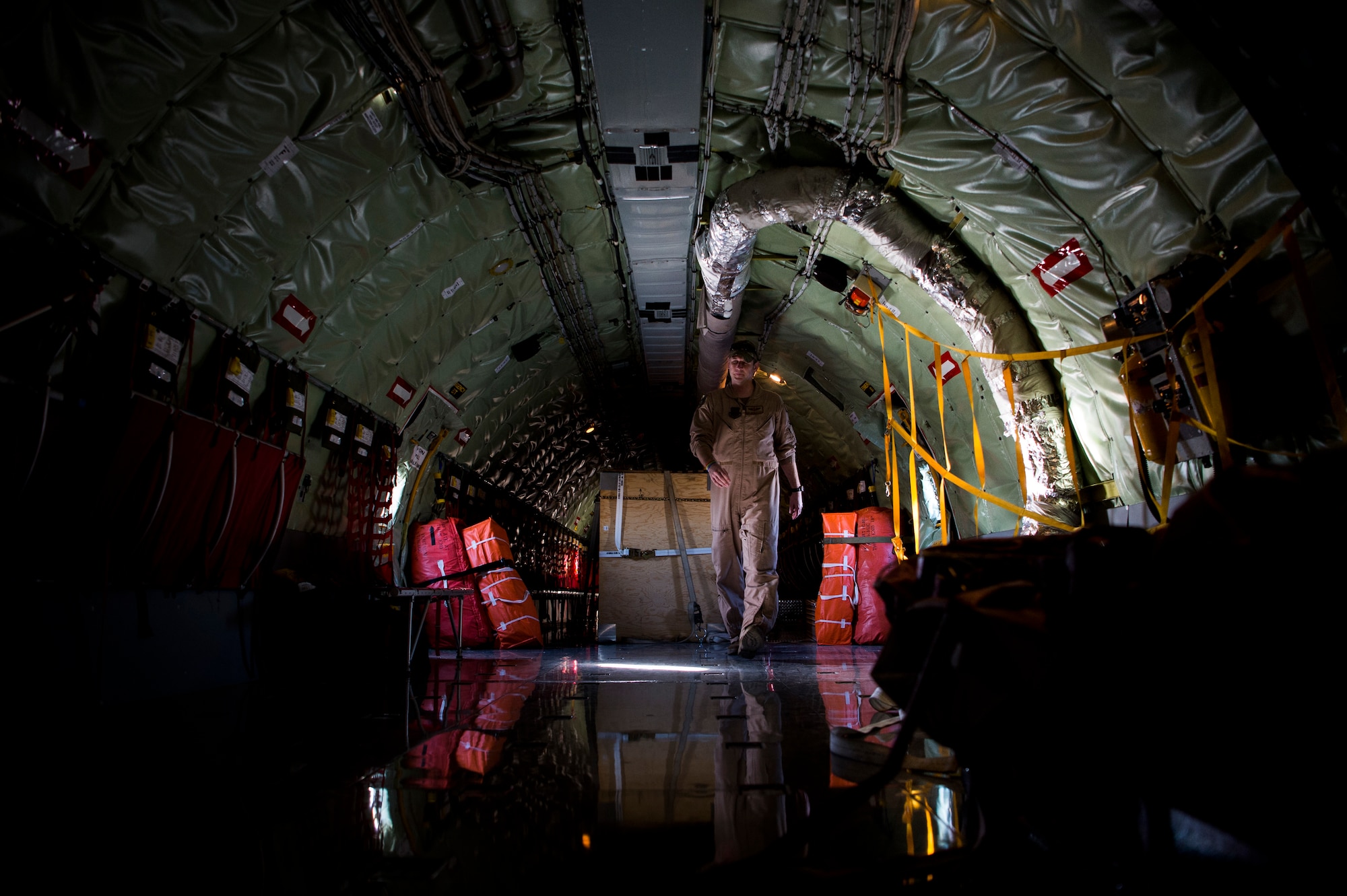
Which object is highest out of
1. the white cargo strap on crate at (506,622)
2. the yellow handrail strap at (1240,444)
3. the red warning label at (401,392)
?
the red warning label at (401,392)

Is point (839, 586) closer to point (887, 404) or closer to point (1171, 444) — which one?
point (887, 404)

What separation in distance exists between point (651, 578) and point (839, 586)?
2.16 m

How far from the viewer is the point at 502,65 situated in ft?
11.3

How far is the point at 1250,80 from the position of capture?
2035 millimetres

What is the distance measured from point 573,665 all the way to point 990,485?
357 cm

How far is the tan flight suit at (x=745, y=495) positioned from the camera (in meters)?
4.95

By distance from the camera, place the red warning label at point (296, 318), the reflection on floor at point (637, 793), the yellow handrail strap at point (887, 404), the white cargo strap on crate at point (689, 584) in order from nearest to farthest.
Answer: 1. the reflection on floor at point (637, 793)
2. the red warning label at point (296, 318)
3. the yellow handrail strap at point (887, 404)
4. the white cargo strap on crate at point (689, 584)

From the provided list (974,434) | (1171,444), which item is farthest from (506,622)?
(1171,444)

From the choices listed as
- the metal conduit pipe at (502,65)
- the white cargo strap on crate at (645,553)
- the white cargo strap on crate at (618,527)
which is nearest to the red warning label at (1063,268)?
the metal conduit pipe at (502,65)

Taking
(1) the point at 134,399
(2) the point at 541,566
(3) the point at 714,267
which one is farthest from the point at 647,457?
(1) the point at 134,399

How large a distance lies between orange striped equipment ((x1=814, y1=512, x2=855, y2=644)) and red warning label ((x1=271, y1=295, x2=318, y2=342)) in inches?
215

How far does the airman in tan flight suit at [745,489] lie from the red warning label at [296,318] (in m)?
2.97

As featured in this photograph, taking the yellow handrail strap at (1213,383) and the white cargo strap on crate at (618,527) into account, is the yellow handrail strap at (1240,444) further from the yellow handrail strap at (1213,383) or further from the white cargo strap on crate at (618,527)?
the white cargo strap on crate at (618,527)

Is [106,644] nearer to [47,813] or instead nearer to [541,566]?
[47,813]
